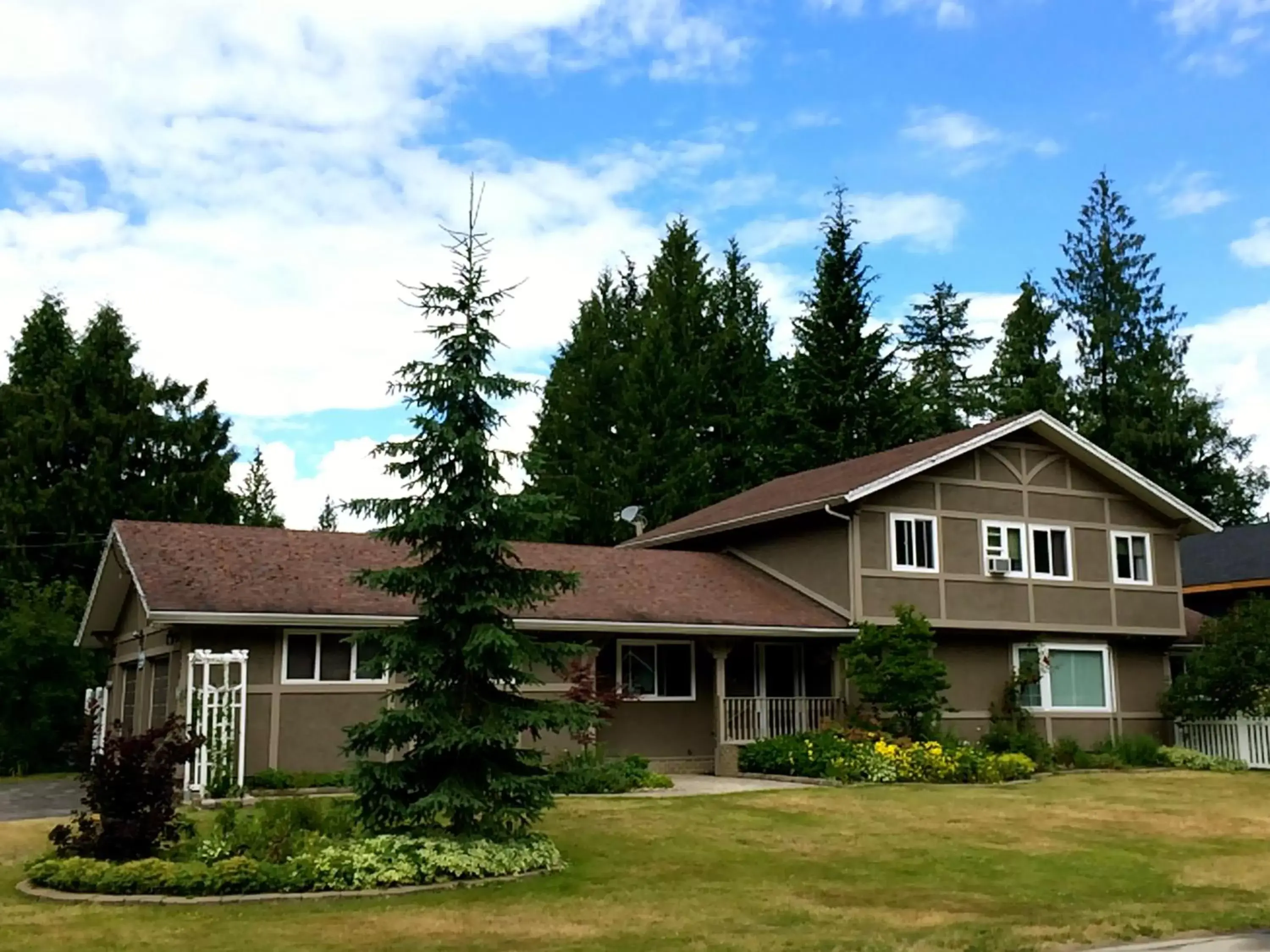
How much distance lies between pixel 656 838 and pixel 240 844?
4656mm

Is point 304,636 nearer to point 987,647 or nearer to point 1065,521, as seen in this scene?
point 987,647

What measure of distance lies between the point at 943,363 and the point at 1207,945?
44992mm

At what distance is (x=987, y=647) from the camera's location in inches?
1052

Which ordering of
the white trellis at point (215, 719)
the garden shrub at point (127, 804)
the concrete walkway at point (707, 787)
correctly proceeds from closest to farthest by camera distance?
the garden shrub at point (127, 804)
the white trellis at point (215, 719)
the concrete walkway at point (707, 787)

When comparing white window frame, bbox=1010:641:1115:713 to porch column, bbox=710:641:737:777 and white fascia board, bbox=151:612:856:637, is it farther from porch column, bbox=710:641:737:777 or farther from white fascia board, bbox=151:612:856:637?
porch column, bbox=710:641:737:777

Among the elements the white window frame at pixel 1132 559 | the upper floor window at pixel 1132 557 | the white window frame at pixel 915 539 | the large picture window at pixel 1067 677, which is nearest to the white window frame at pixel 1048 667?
the large picture window at pixel 1067 677

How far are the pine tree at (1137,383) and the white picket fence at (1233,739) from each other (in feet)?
69.6

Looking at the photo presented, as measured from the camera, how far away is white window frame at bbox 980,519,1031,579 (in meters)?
26.4

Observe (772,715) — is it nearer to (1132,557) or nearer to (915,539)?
(915,539)

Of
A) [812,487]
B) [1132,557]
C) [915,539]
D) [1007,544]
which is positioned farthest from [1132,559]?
[812,487]

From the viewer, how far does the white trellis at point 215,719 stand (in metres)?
18.6

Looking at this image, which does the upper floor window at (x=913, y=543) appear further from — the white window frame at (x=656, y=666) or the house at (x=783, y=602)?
the white window frame at (x=656, y=666)

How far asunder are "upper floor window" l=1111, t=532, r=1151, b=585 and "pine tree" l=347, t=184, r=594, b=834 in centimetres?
1831

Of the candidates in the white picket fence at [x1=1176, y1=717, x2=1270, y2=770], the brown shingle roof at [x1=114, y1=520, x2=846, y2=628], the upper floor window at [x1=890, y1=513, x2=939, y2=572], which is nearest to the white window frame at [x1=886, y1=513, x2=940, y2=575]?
the upper floor window at [x1=890, y1=513, x2=939, y2=572]
